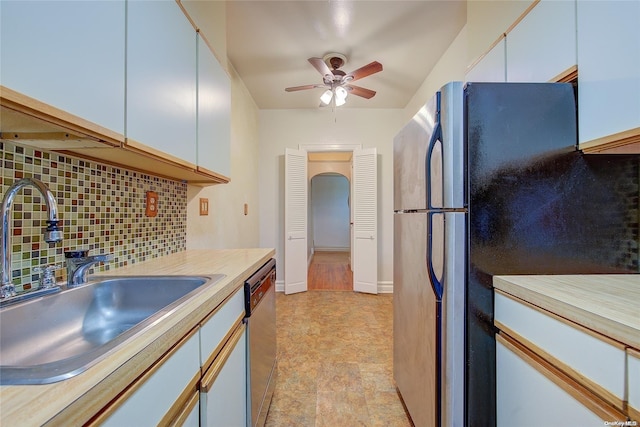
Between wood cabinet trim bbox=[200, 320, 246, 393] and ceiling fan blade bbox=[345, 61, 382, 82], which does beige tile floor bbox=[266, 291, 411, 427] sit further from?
ceiling fan blade bbox=[345, 61, 382, 82]

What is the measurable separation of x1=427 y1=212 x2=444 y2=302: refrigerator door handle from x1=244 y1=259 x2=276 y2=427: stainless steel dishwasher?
0.78 m

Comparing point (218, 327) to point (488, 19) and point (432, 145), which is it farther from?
point (488, 19)

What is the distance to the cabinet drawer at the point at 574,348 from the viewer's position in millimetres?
623

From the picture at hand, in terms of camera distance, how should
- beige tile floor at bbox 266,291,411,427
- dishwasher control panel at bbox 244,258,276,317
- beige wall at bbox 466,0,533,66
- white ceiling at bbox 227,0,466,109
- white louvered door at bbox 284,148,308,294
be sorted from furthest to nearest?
1. white louvered door at bbox 284,148,308,294
2. white ceiling at bbox 227,0,466,109
3. beige tile floor at bbox 266,291,411,427
4. beige wall at bbox 466,0,533,66
5. dishwasher control panel at bbox 244,258,276,317

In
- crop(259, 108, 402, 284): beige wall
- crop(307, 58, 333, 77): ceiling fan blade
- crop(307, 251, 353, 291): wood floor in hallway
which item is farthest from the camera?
crop(307, 251, 353, 291): wood floor in hallway

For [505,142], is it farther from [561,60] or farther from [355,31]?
[355,31]

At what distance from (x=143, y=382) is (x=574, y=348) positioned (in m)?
1.05

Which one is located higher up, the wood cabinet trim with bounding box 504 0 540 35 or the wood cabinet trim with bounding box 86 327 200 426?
the wood cabinet trim with bounding box 504 0 540 35

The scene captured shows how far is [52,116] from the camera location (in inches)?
23.6

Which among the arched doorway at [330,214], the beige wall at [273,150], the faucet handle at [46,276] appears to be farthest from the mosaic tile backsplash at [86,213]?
the arched doorway at [330,214]

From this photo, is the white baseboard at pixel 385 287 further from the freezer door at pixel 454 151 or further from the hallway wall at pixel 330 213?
the hallway wall at pixel 330 213

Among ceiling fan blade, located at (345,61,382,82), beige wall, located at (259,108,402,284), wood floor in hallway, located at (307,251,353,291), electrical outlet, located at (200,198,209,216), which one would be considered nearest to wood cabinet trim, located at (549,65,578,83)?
ceiling fan blade, located at (345,61,382,82)

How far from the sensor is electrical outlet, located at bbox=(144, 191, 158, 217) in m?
1.42

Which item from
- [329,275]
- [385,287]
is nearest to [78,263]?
[385,287]
